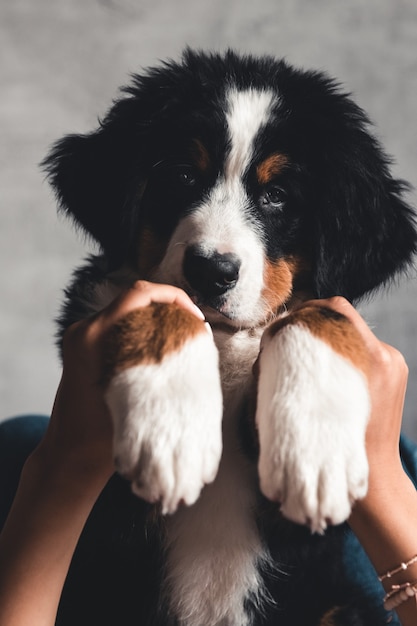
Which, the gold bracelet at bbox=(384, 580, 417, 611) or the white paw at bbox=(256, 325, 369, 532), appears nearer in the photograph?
the white paw at bbox=(256, 325, 369, 532)

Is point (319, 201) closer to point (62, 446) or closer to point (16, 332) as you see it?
point (62, 446)

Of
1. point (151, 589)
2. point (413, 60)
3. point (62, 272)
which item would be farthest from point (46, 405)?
point (413, 60)

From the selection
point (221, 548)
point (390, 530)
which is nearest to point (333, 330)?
point (390, 530)

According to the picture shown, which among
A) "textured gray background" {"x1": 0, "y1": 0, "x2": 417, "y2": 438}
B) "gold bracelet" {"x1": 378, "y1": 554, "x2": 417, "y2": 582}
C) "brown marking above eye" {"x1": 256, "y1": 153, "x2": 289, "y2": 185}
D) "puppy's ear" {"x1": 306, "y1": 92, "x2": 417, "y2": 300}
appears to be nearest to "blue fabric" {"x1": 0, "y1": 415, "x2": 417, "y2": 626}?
"gold bracelet" {"x1": 378, "y1": 554, "x2": 417, "y2": 582}

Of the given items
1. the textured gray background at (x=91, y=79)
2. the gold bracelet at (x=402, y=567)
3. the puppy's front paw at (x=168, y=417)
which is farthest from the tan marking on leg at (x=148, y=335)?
the textured gray background at (x=91, y=79)

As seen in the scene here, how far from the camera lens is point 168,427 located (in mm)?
1205

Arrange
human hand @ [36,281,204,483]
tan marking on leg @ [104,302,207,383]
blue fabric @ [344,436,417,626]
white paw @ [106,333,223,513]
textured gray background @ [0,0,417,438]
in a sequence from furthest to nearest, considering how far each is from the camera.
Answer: textured gray background @ [0,0,417,438]
blue fabric @ [344,436,417,626]
human hand @ [36,281,204,483]
tan marking on leg @ [104,302,207,383]
white paw @ [106,333,223,513]

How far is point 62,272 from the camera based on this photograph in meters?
3.50

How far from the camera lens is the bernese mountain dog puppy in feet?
4.04

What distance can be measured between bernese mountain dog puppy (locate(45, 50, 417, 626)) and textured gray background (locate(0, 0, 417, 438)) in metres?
1.35

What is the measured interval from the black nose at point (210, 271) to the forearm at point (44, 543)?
1.48 feet

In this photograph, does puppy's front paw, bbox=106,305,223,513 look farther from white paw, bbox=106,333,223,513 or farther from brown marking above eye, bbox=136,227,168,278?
Answer: brown marking above eye, bbox=136,227,168,278

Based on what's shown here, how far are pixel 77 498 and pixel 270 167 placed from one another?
0.88 metres

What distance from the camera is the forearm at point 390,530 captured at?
160 centimetres
